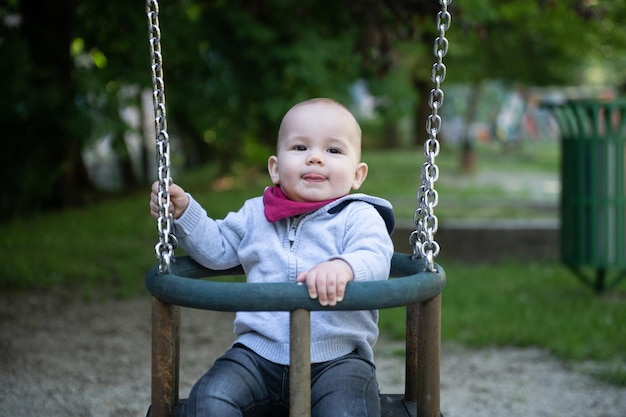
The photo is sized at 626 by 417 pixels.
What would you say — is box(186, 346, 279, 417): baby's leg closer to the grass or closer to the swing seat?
the swing seat

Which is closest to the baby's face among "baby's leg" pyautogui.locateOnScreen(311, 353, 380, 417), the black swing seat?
"baby's leg" pyautogui.locateOnScreen(311, 353, 380, 417)

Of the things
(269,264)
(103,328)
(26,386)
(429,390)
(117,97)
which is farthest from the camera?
(117,97)

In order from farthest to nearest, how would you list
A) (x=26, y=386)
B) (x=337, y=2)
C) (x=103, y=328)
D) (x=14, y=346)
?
(x=337, y=2) < (x=103, y=328) < (x=14, y=346) < (x=26, y=386)

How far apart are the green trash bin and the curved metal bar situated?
155 inches

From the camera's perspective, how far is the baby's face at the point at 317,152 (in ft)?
8.09

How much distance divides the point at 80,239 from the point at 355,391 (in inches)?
238

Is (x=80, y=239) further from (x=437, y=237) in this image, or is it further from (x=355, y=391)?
(x=355, y=391)

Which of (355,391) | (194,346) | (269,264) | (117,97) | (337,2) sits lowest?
(194,346)

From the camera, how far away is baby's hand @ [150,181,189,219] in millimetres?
2365

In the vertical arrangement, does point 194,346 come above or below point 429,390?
below

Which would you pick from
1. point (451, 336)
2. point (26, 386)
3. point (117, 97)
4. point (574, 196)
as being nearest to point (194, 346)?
point (26, 386)

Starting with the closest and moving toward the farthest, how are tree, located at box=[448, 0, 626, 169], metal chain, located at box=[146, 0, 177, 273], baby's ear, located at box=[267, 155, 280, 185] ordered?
metal chain, located at box=[146, 0, 177, 273], baby's ear, located at box=[267, 155, 280, 185], tree, located at box=[448, 0, 626, 169]

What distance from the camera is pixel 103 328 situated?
512 cm

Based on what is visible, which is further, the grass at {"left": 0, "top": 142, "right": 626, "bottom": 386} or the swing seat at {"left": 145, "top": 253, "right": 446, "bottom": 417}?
the grass at {"left": 0, "top": 142, "right": 626, "bottom": 386}
